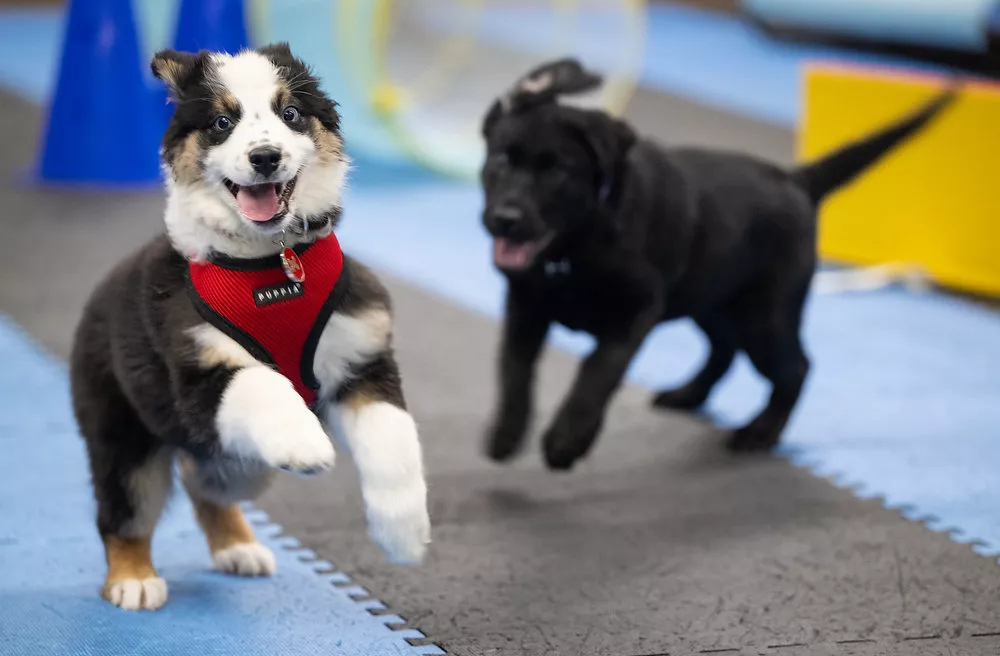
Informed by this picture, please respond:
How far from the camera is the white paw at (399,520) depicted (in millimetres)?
2441

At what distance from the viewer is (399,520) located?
2.44 m

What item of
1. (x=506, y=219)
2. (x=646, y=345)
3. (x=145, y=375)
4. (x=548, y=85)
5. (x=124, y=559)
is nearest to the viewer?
(x=145, y=375)

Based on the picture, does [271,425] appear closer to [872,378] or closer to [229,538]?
[229,538]

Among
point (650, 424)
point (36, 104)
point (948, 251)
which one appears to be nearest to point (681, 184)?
point (650, 424)

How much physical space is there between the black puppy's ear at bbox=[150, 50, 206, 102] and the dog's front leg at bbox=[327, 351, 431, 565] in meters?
0.71

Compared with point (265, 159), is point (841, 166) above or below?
below

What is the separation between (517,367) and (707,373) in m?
1.03

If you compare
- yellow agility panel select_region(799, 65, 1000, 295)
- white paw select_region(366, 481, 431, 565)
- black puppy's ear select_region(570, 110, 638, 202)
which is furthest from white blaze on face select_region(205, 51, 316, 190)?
yellow agility panel select_region(799, 65, 1000, 295)

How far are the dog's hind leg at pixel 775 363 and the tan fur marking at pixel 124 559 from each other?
2.12 metres

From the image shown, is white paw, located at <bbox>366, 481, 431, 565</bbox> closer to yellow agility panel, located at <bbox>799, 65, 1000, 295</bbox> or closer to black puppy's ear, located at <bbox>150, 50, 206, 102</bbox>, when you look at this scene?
black puppy's ear, located at <bbox>150, 50, 206, 102</bbox>

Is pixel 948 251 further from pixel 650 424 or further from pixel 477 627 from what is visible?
pixel 477 627

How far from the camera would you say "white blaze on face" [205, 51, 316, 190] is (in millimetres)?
2430

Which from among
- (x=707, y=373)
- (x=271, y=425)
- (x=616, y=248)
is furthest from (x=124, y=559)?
(x=707, y=373)

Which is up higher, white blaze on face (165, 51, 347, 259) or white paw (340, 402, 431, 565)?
white blaze on face (165, 51, 347, 259)
